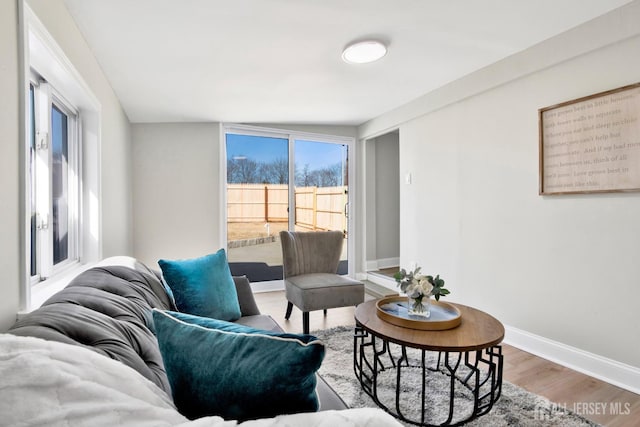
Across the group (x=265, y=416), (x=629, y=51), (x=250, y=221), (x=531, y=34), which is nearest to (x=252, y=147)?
(x=250, y=221)

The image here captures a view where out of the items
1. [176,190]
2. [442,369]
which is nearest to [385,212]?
[176,190]

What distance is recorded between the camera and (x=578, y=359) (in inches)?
93.6

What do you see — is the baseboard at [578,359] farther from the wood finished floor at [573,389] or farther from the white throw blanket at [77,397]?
the white throw blanket at [77,397]

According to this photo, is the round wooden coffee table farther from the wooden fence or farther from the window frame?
the wooden fence

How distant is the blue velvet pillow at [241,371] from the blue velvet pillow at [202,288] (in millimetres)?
1118

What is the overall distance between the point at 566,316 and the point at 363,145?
3.36m

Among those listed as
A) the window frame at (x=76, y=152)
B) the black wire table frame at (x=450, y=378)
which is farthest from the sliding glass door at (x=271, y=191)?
the black wire table frame at (x=450, y=378)

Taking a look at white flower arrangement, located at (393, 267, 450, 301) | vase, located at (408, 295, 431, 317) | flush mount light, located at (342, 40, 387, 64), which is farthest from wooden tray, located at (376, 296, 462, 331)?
flush mount light, located at (342, 40, 387, 64)

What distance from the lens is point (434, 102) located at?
360 centimetres

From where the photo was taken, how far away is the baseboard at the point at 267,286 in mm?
4657

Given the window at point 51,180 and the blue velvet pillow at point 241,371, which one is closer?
the blue velvet pillow at point 241,371

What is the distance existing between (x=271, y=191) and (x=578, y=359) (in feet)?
12.0

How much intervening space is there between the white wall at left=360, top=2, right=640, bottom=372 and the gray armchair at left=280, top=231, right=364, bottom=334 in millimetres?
1075

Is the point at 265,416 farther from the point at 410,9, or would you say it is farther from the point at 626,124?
the point at 626,124
